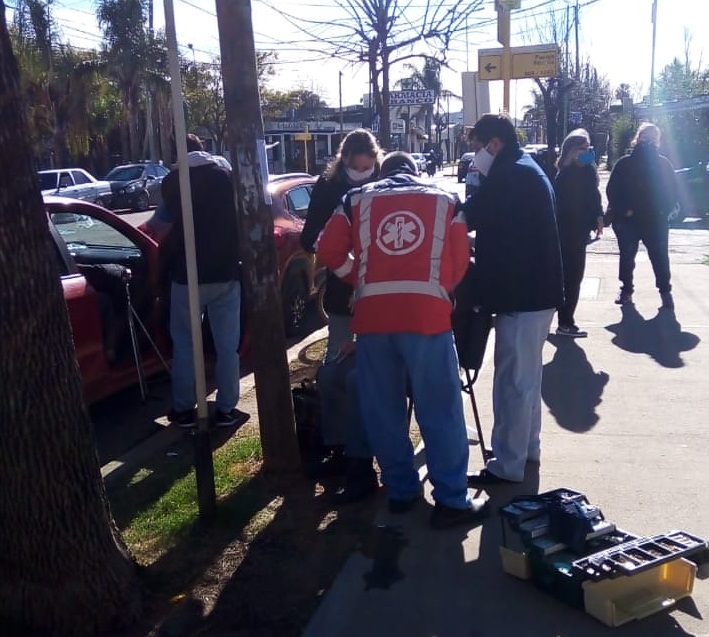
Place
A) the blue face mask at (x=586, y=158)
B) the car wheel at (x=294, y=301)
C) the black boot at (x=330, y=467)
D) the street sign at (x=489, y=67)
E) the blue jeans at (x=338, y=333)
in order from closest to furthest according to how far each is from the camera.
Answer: the black boot at (x=330, y=467) < the blue jeans at (x=338, y=333) < the blue face mask at (x=586, y=158) < the car wheel at (x=294, y=301) < the street sign at (x=489, y=67)

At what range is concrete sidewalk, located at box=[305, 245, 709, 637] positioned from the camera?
360cm

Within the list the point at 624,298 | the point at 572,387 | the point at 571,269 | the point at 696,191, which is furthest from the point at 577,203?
the point at 696,191

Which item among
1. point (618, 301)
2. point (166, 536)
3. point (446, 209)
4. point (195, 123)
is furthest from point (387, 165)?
point (195, 123)

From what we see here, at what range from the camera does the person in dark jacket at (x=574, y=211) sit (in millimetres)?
8414

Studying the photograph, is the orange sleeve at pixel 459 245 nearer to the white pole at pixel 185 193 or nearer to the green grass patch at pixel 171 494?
the white pole at pixel 185 193

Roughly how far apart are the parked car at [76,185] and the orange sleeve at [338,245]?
2515 centimetres

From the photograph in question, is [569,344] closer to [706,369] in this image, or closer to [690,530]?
[706,369]

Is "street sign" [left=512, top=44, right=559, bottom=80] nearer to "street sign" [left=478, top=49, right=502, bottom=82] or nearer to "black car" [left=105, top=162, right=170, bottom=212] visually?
"street sign" [left=478, top=49, right=502, bottom=82]

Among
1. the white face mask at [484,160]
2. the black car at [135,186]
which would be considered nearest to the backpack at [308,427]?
the white face mask at [484,160]

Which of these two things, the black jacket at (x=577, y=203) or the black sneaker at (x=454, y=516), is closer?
the black sneaker at (x=454, y=516)

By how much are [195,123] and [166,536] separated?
43.6m

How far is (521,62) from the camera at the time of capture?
12289 mm

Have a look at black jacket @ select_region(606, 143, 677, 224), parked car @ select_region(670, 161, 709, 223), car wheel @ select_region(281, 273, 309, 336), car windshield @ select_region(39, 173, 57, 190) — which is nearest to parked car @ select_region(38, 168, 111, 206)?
car windshield @ select_region(39, 173, 57, 190)

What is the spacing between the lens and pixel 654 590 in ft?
11.9
